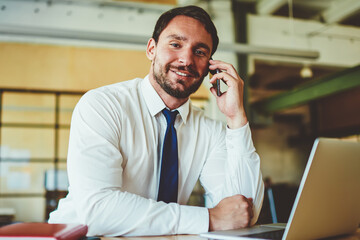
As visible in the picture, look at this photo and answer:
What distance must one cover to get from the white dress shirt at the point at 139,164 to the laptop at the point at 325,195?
0.71 feet

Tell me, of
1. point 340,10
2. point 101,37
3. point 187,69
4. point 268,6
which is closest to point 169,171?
point 187,69

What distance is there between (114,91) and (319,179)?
0.99 metres

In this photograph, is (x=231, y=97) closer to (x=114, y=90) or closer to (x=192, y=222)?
(x=114, y=90)

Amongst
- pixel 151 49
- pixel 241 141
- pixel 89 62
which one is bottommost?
pixel 241 141

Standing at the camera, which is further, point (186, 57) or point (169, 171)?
point (186, 57)

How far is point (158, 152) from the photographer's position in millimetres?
1604

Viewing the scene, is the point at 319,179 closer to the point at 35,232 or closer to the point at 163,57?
the point at 35,232

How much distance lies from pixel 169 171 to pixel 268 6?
611cm

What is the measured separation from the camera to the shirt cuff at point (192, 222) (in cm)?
123

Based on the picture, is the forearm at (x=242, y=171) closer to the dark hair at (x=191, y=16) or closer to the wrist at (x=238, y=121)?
the wrist at (x=238, y=121)

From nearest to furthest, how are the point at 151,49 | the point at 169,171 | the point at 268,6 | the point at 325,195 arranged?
the point at 325,195 → the point at 169,171 → the point at 151,49 → the point at 268,6

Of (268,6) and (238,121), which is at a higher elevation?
(268,6)

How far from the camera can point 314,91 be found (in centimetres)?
670

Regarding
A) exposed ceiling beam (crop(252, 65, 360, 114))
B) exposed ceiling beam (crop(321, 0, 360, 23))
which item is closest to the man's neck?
exposed ceiling beam (crop(252, 65, 360, 114))
